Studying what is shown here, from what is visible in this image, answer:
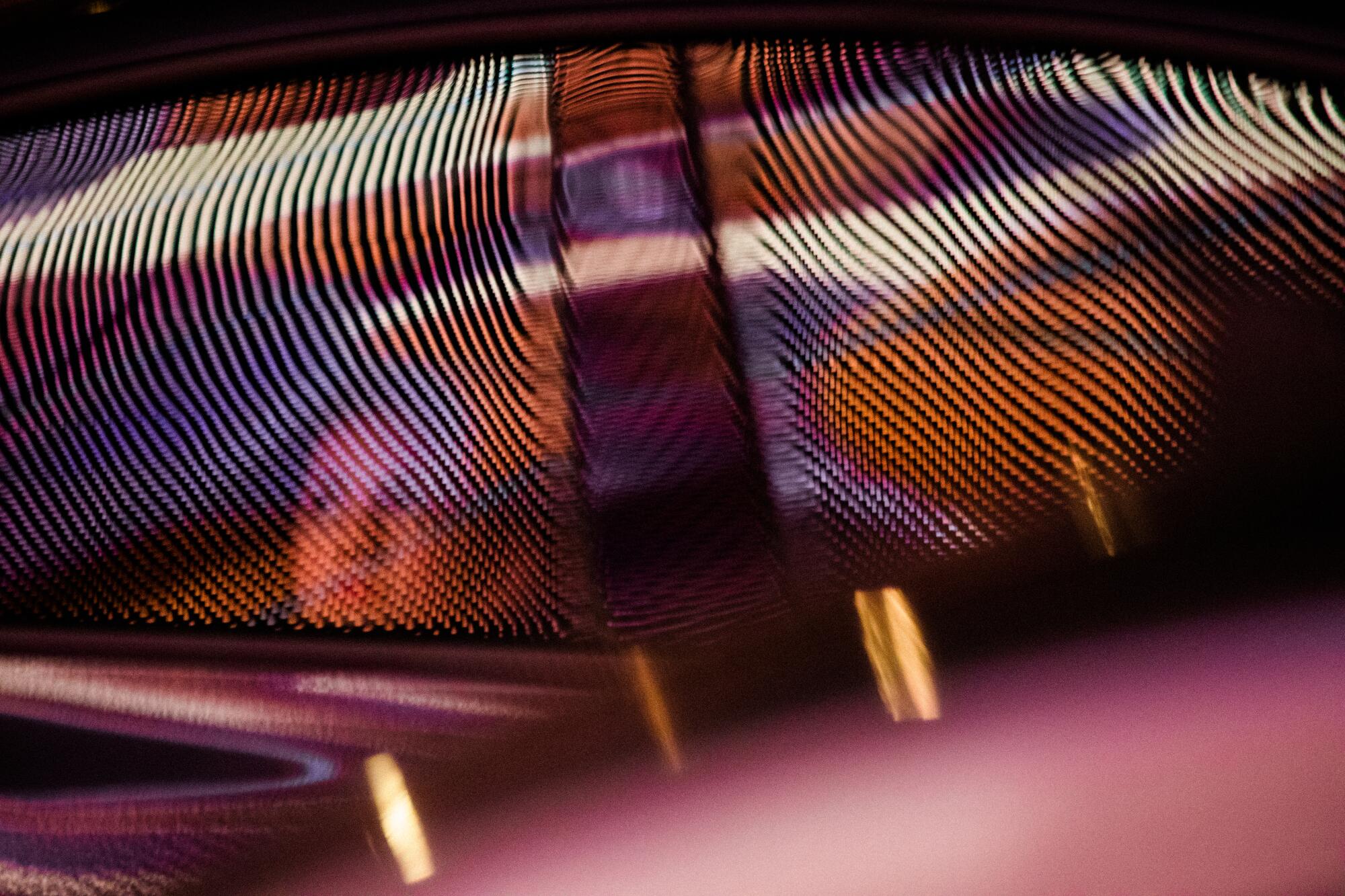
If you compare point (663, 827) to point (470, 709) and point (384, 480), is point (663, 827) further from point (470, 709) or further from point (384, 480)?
point (384, 480)

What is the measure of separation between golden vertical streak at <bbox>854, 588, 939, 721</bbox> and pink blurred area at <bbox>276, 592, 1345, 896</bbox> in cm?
1

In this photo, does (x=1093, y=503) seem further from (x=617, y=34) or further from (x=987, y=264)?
(x=617, y=34)

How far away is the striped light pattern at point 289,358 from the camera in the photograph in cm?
126

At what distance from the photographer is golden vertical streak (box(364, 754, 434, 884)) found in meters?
0.96

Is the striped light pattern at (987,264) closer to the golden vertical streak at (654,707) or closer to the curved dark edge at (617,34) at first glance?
the curved dark edge at (617,34)

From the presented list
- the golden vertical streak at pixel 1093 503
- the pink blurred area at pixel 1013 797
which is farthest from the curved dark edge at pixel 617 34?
the pink blurred area at pixel 1013 797

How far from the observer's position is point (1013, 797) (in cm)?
95

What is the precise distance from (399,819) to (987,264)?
2.83 ft

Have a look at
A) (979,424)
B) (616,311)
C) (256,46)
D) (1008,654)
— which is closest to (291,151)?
(256,46)

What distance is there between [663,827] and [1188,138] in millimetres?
971

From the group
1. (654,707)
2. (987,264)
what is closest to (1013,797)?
(654,707)

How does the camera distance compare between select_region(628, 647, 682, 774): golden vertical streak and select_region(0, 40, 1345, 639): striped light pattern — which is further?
select_region(0, 40, 1345, 639): striped light pattern

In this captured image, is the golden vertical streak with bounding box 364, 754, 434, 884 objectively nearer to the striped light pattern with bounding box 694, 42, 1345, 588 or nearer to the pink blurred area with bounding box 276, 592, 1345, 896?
the pink blurred area with bounding box 276, 592, 1345, 896

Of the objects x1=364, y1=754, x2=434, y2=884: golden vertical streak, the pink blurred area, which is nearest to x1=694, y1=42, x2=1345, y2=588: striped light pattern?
the pink blurred area
